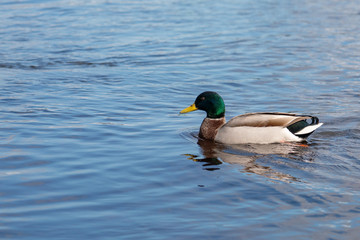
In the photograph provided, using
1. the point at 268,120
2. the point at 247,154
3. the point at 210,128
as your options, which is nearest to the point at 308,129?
the point at 268,120

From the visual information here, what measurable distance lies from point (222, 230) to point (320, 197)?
1.31 metres

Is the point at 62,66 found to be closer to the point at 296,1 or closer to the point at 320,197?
the point at 320,197

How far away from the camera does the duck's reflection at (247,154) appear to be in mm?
7285

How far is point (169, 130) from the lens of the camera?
9.30 meters

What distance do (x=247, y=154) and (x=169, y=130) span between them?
1.56 metres

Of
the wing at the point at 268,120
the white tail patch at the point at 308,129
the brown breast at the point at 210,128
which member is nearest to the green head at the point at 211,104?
the brown breast at the point at 210,128

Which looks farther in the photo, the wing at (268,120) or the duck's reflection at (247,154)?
the wing at (268,120)

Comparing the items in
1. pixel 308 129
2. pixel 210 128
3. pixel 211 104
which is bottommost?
pixel 308 129

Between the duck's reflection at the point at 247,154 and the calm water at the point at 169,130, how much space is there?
0.03 metres

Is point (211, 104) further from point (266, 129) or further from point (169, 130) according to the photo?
point (266, 129)

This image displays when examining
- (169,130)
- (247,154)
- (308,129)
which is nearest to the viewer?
(247,154)

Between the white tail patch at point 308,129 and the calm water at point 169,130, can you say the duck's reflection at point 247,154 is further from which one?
the white tail patch at point 308,129

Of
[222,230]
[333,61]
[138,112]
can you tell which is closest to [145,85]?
[138,112]

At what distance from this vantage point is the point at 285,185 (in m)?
6.63
